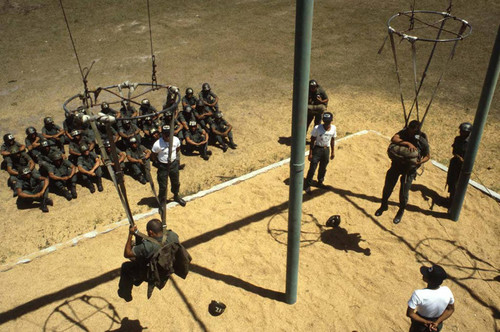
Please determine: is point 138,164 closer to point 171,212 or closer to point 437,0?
point 171,212

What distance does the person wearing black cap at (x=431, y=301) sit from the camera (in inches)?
194

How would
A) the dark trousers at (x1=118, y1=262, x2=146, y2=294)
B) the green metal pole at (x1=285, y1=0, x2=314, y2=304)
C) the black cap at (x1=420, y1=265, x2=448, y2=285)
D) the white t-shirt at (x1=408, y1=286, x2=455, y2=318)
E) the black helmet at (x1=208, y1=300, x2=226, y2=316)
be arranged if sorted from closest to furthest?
the green metal pole at (x1=285, y1=0, x2=314, y2=304)
the black cap at (x1=420, y1=265, x2=448, y2=285)
the white t-shirt at (x1=408, y1=286, x2=455, y2=318)
the dark trousers at (x1=118, y1=262, x2=146, y2=294)
the black helmet at (x1=208, y1=300, x2=226, y2=316)

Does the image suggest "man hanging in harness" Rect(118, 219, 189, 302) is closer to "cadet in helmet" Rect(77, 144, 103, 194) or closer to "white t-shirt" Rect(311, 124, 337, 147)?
"white t-shirt" Rect(311, 124, 337, 147)

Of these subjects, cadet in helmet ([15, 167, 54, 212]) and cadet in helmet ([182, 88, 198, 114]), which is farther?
cadet in helmet ([182, 88, 198, 114])

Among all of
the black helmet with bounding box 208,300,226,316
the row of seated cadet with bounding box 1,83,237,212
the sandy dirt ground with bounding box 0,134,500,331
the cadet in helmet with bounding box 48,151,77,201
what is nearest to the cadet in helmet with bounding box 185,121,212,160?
the row of seated cadet with bounding box 1,83,237,212

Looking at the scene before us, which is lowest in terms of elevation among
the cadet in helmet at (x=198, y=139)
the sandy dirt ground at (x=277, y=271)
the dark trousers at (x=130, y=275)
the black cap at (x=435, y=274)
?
the sandy dirt ground at (x=277, y=271)

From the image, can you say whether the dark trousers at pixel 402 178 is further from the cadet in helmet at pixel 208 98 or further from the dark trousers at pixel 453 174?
the cadet in helmet at pixel 208 98

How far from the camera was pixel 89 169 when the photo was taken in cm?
1032

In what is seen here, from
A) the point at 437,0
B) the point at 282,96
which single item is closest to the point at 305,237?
the point at 282,96

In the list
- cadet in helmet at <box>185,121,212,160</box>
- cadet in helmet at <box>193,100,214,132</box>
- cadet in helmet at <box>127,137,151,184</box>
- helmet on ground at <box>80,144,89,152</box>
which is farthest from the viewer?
cadet in helmet at <box>193,100,214,132</box>

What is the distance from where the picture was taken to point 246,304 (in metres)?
6.89

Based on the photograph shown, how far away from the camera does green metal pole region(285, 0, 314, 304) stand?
14.8 feet

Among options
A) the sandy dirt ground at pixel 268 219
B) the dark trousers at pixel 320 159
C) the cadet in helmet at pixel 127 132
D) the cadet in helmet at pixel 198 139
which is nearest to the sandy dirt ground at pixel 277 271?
the sandy dirt ground at pixel 268 219

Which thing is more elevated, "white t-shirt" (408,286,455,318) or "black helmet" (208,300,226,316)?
"white t-shirt" (408,286,455,318)
